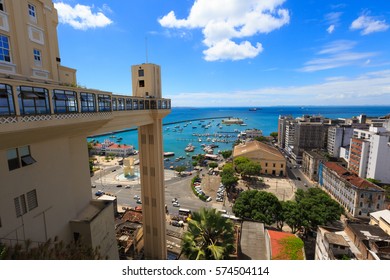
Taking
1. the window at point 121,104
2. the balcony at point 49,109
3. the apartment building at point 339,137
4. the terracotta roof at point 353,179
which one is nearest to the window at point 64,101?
the balcony at point 49,109

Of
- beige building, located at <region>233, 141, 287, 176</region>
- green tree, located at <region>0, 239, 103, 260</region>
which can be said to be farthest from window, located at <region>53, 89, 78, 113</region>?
beige building, located at <region>233, 141, 287, 176</region>

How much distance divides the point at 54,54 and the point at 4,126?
18.9ft

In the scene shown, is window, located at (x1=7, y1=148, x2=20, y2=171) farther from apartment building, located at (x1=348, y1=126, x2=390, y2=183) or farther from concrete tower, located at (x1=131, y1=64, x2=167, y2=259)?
apartment building, located at (x1=348, y1=126, x2=390, y2=183)

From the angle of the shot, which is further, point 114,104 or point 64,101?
point 114,104

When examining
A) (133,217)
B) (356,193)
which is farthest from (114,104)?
(356,193)

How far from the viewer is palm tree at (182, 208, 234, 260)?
9742mm

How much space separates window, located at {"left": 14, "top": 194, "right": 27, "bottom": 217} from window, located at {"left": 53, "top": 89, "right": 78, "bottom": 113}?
3079 millimetres

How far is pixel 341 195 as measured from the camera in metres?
34.0

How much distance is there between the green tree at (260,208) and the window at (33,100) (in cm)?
2430

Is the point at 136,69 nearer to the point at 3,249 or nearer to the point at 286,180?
the point at 3,249

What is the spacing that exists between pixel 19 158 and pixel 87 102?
8.93ft

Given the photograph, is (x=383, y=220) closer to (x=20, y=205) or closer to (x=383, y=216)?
(x=383, y=216)

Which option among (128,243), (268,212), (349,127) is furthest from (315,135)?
(128,243)

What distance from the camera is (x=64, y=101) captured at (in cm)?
617
